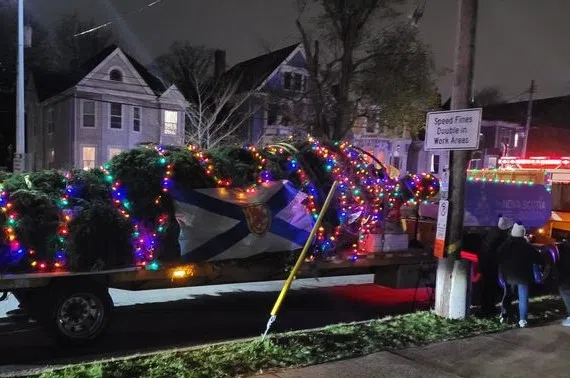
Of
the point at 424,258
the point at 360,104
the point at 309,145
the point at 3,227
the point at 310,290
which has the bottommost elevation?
the point at 310,290

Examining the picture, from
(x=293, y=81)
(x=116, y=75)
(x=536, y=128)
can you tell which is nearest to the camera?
(x=293, y=81)

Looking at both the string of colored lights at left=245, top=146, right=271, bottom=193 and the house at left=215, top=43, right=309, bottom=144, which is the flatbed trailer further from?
the house at left=215, top=43, right=309, bottom=144

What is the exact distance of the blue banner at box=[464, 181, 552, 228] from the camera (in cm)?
1149

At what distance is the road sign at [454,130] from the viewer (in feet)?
24.7

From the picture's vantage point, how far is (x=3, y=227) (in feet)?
21.2

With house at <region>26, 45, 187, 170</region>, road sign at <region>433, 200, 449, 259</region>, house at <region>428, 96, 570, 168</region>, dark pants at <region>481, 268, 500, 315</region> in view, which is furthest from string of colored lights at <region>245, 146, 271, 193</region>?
house at <region>428, 96, 570, 168</region>

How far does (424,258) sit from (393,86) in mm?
18760

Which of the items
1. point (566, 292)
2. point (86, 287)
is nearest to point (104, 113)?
point (86, 287)

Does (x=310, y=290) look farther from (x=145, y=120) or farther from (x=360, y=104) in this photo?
(x=145, y=120)

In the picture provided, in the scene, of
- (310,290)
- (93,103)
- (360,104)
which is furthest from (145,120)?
(310,290)

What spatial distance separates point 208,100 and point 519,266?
104ft

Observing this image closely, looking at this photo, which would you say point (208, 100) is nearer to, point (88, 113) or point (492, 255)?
point (88, 113)

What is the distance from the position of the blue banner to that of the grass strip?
3488 millimetres

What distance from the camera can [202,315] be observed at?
9047mm
